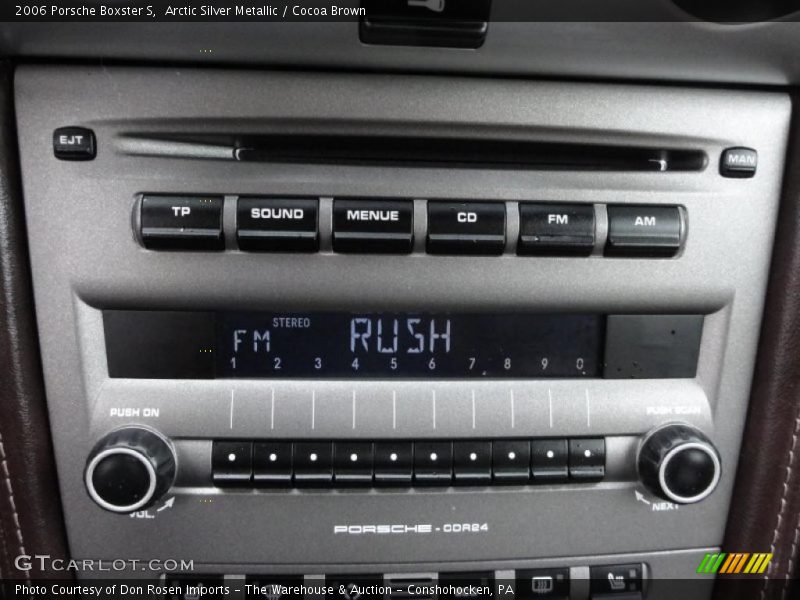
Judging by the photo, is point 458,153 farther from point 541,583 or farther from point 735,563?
point 735,563

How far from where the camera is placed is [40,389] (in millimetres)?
780

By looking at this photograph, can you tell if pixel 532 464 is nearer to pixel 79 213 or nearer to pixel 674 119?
pixel 674 119

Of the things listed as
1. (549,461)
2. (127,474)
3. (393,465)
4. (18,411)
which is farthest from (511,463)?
(18,411)

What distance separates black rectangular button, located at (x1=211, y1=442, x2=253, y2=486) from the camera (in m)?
0.77

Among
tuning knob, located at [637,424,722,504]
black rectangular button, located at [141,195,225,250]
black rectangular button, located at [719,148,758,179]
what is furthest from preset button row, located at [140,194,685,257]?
tuning knob, located at [637,424,722,504]

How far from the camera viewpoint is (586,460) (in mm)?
796

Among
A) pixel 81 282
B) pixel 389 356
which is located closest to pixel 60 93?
pixel 81 282

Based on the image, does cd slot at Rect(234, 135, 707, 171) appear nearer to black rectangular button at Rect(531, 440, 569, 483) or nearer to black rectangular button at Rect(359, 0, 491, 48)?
black rectangular button at Rect(359, 0, 491, 48)

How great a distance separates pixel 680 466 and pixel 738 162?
393mm

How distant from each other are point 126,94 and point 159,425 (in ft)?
1.34

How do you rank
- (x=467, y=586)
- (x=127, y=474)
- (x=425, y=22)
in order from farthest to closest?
1. (x=467, y=586)
2. (x=127, y=474)
3. (x=425, y=22)

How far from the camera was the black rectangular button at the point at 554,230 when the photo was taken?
0.74 meters

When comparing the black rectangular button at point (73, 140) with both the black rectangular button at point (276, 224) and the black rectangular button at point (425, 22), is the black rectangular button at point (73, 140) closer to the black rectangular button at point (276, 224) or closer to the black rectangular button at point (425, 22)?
the black rectangular button at point (276, 224)

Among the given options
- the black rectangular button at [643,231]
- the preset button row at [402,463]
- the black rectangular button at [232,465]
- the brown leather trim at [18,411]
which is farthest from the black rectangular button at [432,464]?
the brown leather trim at [18,411]
